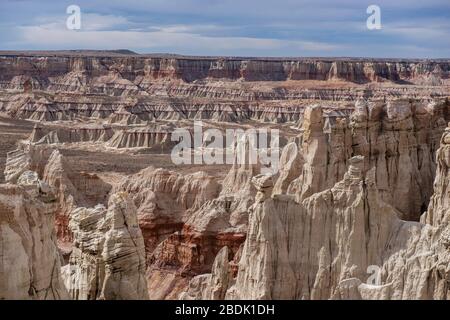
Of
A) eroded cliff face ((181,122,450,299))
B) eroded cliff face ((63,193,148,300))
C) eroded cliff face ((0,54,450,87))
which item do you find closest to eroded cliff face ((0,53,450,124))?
eroded cliff face ((0,54,450,87))

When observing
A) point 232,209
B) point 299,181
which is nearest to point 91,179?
point 232,209

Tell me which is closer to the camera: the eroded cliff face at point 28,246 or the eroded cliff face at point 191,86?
the eroded cliff face at point 28,246

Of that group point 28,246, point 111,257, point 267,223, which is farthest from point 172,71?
point 28,246

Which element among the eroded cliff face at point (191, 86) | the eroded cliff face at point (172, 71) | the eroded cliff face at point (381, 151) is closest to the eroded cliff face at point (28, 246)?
the eroded cliff face at point (381, 151)

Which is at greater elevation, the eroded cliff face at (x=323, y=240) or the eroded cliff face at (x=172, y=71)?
the eroded cliff face at (x=172, y=71)

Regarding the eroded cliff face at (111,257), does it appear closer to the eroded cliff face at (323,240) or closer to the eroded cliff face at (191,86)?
the eroded cliff face at (323,240)

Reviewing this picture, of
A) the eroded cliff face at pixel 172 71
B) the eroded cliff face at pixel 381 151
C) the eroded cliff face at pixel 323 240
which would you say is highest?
the eroded cliff face at pixel 172 71

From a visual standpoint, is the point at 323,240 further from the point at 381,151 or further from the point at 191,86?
the point at 191,86

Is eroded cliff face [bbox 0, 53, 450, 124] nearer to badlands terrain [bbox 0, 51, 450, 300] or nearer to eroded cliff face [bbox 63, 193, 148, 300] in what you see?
badlands terrain [bbox 0, 51, 450, 300]
